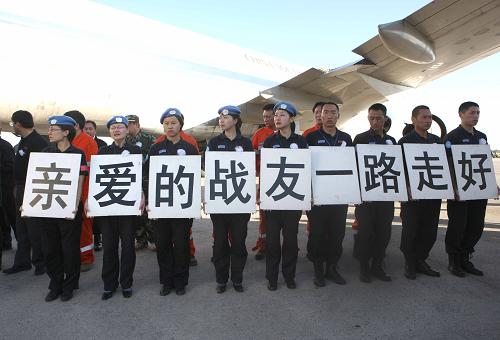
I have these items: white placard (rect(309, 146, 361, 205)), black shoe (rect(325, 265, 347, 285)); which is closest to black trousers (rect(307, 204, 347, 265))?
black shoe (rect(325, 265, 347, 285))

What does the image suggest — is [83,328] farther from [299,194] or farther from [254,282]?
[299,194]

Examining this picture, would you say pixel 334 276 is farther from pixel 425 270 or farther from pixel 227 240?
pixel 227 240

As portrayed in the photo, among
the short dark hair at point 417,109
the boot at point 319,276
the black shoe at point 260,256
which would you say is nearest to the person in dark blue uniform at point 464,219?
→ the short dark hair at point 417,109

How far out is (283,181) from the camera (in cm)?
308

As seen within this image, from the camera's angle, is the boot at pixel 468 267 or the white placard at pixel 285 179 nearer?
the white placard at pixel 285 179

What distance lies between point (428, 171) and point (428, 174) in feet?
0.11

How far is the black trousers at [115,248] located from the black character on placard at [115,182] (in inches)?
8.0

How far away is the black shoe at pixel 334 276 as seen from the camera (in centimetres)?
334

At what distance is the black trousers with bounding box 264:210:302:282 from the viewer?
3176 mm

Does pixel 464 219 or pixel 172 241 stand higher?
pixel 464 219

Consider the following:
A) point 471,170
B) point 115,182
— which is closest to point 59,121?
point 115,182

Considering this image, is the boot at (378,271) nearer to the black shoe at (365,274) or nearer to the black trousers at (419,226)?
the black shoe at (365,274)

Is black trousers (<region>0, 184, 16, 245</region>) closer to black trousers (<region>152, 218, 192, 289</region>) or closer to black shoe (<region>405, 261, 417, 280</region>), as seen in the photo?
black trousers (<region>152, 218, 192, 289</region>)

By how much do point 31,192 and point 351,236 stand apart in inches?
176
